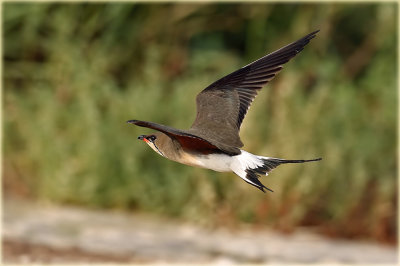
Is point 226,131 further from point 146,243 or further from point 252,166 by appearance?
point 146,243

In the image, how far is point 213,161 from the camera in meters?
3.37

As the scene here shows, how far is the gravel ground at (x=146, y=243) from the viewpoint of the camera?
5492mm

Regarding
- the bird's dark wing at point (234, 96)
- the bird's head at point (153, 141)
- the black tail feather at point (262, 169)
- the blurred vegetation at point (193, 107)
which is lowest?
the black tail feather at point (262, 169)

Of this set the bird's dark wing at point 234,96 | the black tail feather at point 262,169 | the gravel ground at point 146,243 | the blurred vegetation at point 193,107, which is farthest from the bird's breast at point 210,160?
the blurred vegetation at point 193,107

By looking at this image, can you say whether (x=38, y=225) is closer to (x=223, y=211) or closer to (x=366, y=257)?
(x=223, y=211)

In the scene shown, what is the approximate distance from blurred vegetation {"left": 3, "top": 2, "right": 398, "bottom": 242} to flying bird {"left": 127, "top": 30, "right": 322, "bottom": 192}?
2.11 meters

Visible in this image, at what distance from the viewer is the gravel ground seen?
5.49 meters

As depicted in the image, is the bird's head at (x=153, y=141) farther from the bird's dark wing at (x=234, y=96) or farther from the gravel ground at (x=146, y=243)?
the gravel ground at (x=146, y=243)

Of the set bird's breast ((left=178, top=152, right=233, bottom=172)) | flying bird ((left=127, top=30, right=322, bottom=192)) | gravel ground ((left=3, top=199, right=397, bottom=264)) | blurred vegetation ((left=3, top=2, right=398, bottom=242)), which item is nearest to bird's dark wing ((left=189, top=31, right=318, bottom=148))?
flying bird ((left=127, top=30, right=322, bottom=192))

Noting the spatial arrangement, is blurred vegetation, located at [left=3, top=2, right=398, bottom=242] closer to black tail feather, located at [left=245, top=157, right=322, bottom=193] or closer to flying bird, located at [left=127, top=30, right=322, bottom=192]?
flying bird, located at [left=127, top=30, right=322, bottom=192]

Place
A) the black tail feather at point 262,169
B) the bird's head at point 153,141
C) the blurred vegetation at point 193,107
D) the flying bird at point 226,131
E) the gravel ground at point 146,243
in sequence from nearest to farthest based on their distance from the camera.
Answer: the black tail feather at point 262,169 < the flying bird at point 226,131 < the bird's head at point 153,141 < the gravel ground at point 146,243 < the blurred vegetation at point 193,107

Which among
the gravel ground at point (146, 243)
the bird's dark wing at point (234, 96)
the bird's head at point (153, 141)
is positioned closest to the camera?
the bird's head at point (153, 141)

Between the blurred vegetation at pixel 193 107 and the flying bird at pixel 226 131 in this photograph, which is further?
the blurred vegetation at pixel 193 107

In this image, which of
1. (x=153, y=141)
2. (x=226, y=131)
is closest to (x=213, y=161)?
(x=153, y=141)
